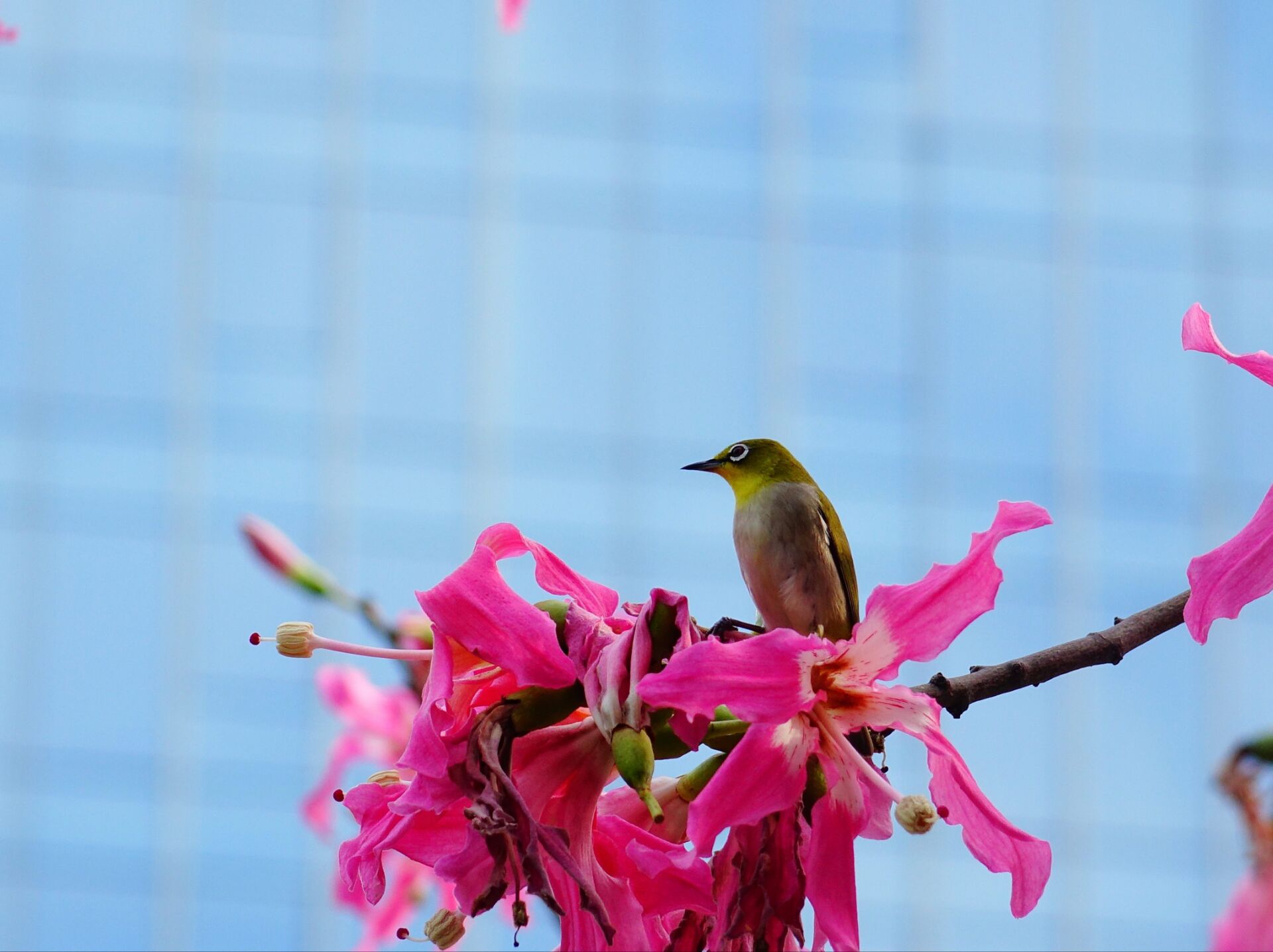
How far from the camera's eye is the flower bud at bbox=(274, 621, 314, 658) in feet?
2.53

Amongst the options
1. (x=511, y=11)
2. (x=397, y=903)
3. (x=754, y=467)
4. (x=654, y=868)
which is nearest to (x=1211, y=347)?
(x=654, y=868)

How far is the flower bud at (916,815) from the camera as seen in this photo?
625mm

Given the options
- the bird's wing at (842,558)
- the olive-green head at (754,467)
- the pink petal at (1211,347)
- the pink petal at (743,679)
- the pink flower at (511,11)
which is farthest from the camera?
the olive-green head at (754,467)

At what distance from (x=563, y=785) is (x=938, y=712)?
18 centimetres

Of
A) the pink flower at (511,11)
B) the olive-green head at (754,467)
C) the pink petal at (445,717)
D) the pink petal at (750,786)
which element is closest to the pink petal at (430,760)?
the pink petal at (445,717)

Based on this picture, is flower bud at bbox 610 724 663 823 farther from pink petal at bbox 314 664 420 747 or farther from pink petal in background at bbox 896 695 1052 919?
pink petal at bbox 314 664 420 747

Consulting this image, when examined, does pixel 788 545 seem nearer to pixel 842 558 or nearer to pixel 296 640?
pixel 842 558

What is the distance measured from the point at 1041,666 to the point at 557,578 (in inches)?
9.2

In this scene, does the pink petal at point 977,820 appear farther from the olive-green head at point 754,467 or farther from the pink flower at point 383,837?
the olive-green head at point 754,467

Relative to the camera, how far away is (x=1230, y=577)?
0.65 meters

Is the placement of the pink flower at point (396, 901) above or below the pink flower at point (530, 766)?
below

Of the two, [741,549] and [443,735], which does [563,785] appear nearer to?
[443,735]

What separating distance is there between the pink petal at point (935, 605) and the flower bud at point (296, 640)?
0.95 ft

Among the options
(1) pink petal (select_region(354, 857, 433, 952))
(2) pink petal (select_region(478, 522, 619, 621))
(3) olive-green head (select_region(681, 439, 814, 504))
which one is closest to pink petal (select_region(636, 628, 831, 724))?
(2) pink petal (select_region(478, 522, 619, 621))
